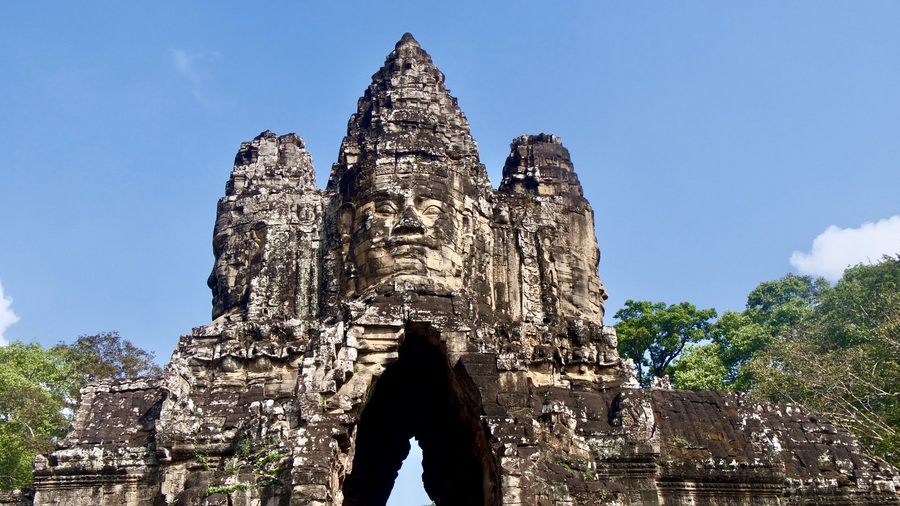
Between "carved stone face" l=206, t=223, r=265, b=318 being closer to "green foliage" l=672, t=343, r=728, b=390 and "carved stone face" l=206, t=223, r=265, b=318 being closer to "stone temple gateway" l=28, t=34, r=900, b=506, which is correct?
"stone temple gateway" l=28, t=34, r=900, b=506

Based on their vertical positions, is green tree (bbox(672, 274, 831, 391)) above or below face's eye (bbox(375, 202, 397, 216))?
above

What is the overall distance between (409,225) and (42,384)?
18.2 m

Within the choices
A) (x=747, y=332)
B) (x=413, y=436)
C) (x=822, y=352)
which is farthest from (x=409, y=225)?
(x=747, y=332)

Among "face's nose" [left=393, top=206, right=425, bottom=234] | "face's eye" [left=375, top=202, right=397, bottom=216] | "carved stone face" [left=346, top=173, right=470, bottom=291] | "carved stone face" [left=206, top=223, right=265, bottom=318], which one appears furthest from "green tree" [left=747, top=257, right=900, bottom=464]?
"carved stone face" [left=206, top=223, right=265, bottom=318]

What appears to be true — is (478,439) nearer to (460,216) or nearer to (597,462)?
(597,462)

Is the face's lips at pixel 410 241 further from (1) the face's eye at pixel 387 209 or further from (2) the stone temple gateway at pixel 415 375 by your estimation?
(1) the face's eye at pixel 387 209

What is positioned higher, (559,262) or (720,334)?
(720,334)

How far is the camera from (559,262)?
16.6 m

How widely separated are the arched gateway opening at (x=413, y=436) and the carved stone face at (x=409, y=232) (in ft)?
4.65

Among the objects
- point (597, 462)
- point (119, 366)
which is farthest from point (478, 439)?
point (119, 366)

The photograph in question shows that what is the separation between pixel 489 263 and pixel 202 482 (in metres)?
6.63

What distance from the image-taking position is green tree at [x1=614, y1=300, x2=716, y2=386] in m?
31.4

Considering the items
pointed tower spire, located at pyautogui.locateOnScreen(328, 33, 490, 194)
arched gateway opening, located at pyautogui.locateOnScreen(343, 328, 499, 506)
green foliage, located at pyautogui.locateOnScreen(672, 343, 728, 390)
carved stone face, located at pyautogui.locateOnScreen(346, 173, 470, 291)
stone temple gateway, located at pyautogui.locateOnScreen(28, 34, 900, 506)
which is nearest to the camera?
stone temple gateway, located at pyautogui.locateOnScreen(28, 34, 900, 506)

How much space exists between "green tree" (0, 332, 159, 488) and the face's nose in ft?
44.7
